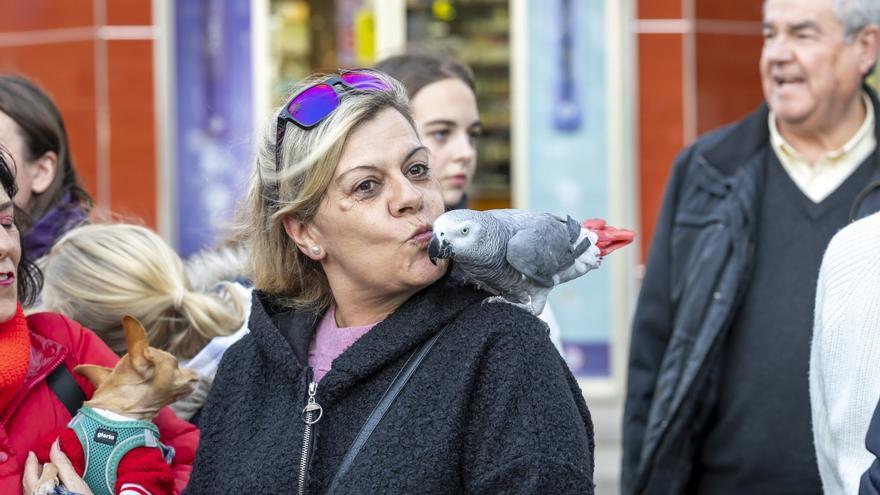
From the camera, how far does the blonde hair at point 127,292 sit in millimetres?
2988

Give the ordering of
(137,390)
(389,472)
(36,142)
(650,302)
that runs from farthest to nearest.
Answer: (650,302) < (36,142) < (137,390) < (389,472)

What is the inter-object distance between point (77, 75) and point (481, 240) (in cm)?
604

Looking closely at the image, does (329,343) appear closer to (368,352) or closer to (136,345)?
(368,352)

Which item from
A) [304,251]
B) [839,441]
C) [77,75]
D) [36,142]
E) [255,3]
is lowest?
[839,441]

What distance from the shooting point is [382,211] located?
2.27 meters

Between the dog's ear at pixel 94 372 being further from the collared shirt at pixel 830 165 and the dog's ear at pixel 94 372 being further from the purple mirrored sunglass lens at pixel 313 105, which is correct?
the collared shirt at pixel 830 165

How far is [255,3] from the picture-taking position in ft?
25.9

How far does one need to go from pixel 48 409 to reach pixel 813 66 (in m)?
2.66

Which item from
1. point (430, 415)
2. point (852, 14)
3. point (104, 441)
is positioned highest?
point (852, 14)

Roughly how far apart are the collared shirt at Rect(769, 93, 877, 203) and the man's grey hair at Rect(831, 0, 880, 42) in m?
0.30

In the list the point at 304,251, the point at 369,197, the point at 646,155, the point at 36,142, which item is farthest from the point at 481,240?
the point at 646,155

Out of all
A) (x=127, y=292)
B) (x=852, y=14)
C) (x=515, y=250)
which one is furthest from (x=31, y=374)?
(x=852, y=14)

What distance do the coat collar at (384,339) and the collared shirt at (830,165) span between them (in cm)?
187

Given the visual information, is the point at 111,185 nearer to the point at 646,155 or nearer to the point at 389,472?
the point at 646,155
